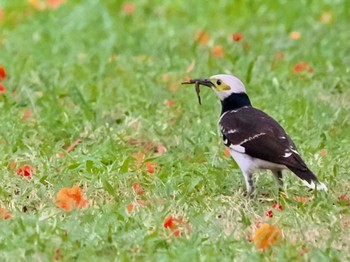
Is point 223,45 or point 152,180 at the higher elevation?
point 152,180

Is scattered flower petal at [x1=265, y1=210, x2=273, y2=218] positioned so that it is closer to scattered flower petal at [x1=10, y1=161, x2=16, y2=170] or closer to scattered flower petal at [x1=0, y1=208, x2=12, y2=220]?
scattered flower petal at [x1=0, y1=208, x2=12, y2=220]

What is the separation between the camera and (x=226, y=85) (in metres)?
7.02

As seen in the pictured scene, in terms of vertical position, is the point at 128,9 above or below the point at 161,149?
below

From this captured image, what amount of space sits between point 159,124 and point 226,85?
1.37m

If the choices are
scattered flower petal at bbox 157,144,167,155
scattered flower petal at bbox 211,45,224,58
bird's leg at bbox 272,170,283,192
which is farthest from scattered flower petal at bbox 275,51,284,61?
bird's leg at bbox 272,170,283,192

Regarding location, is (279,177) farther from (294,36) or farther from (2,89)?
(294,36)

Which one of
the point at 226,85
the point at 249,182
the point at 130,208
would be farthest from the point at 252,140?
the point at 130,208

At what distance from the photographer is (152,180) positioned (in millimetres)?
6914

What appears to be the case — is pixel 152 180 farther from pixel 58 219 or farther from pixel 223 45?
pixel 223 45

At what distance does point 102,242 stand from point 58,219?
0.43m

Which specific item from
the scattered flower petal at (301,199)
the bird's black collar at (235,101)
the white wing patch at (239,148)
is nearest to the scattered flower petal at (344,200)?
the scattered flower petal at (301,199)

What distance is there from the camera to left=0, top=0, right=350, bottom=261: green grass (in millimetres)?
5699

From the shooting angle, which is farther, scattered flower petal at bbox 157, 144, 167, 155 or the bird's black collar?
scattered flower petal at bbox 157, 144, 167, 155

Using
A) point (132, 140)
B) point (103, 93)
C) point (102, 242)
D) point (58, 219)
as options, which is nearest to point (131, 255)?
point (102, 242)
